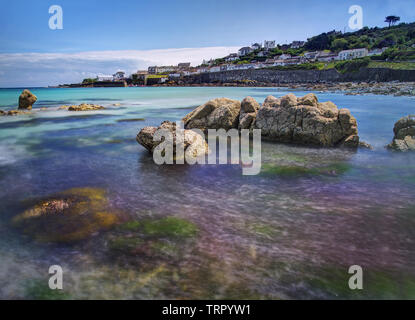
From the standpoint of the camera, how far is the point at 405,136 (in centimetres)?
1293

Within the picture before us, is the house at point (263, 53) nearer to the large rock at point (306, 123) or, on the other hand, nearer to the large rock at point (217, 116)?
the large rock at point (217, 116)

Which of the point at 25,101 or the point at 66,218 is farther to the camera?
the point at 25,101

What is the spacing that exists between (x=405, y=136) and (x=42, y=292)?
1491cm

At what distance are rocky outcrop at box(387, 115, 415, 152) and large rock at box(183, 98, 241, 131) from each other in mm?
8163

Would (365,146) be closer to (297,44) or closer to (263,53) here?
(263,53)

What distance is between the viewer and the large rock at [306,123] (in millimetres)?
13484

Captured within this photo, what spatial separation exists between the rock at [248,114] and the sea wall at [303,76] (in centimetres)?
7826

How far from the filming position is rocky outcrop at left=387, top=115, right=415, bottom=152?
12422 millimetres

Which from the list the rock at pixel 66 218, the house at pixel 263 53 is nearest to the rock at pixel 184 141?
the rock at pixel 66 218

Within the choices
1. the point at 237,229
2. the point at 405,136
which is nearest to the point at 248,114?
the point at 405,136

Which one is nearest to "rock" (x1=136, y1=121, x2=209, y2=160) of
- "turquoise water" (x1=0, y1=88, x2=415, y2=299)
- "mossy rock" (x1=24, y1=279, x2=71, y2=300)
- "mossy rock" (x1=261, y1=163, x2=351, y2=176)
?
"turquoise water" (x1=0, y1=88, x2=415, y2=299)

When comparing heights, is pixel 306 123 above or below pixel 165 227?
above

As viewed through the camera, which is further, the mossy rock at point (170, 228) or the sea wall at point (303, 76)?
the sea wall at point (303, 76)
